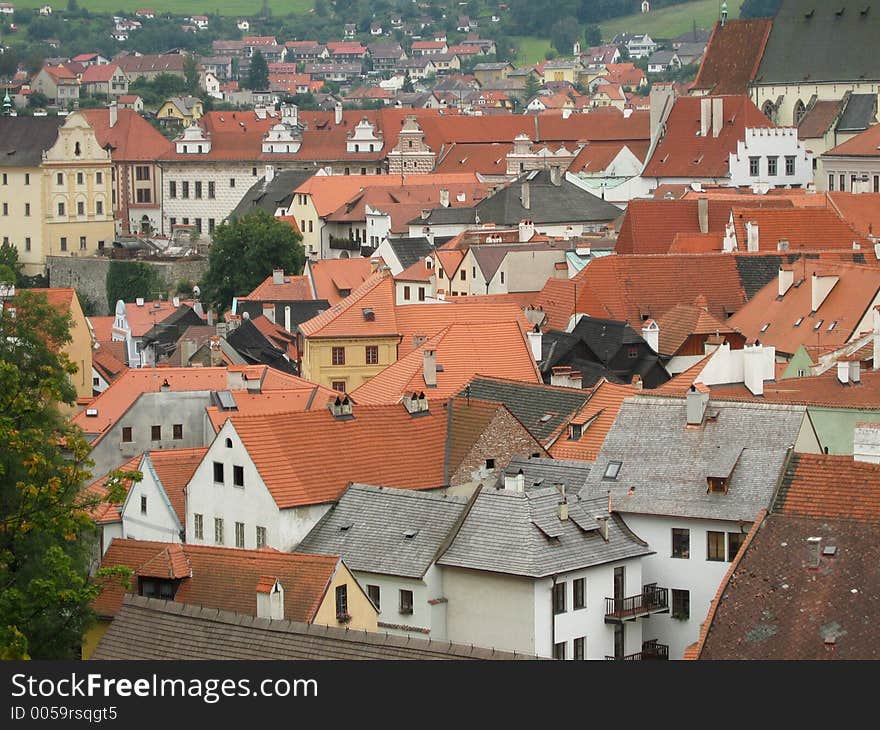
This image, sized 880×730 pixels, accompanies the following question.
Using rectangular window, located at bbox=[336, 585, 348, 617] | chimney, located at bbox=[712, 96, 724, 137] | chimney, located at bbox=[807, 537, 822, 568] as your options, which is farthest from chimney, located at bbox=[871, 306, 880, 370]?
chimney, located at bbox=[712, 96, 724, 137]

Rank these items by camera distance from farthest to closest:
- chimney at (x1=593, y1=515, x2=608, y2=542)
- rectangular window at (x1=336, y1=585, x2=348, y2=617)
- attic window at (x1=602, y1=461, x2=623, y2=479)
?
attic window at (x1=602, y1=461, x2=623, y2=479) → chimney at (x1=593, y1=515, x2=608, y2=542) → rectangular window at (x1=336, y1=585, x2=348, y2=617)

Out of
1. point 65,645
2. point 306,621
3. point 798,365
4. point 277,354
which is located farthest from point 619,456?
point 277,354

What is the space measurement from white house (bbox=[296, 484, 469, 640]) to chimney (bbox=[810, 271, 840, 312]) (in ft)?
77.8

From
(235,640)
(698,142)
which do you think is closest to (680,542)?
(235,640)

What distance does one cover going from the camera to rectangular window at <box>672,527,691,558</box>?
31812 millimetres

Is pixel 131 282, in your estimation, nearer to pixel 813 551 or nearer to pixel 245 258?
pixel 245 258

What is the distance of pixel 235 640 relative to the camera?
22594 millimetres

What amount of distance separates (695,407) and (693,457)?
853 millimetres

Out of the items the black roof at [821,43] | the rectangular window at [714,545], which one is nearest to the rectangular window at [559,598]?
the rectangular window at [714,545]

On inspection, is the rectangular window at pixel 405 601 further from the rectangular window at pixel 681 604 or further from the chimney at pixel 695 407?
the chimney at pixel 695 407

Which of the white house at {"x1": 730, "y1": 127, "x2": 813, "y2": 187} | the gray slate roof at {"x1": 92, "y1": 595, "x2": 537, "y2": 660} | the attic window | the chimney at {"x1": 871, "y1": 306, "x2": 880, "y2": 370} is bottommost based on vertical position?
the gray slate roof at {"x1": 92, "y1": 595, "x2": 537, "y2": 660}

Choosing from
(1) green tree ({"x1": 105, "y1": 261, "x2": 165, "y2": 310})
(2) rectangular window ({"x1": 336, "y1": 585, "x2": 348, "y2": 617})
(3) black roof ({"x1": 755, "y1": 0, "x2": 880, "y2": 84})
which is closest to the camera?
(2) rectangular window ({"x1": 336, "y1": 585, "x2": 348, "y2": 617})

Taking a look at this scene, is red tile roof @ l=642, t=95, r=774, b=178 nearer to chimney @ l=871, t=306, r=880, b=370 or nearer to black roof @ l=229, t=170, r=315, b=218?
black roof @ l=229, t=170, r=315, b=218
